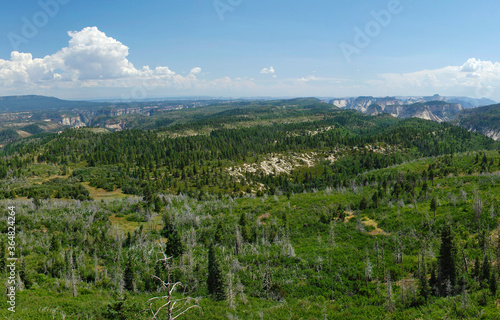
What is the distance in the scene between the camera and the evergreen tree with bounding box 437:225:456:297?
3190 centimetres

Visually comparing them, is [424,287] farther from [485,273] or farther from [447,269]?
[485,273]

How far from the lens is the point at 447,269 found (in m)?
32.8

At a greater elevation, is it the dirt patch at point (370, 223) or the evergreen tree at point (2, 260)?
the evergreen tree at point (2, 260)

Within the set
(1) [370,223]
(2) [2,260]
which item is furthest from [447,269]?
(2) [2,260]

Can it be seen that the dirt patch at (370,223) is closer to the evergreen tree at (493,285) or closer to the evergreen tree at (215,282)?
the evergreen tree at (493,285)

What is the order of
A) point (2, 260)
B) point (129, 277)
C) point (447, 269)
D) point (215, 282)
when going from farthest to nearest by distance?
point (129, 277), point (2, 260), point (215, 282), point (447, 269)

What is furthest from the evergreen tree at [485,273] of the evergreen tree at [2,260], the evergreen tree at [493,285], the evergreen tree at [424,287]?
the evergreen tree at [2,260]

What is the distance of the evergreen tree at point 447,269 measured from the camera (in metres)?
31.9

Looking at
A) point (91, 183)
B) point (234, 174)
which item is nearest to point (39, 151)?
point (91, 183)

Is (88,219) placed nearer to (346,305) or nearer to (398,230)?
(346,305)

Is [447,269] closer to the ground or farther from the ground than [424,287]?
farther from the ground

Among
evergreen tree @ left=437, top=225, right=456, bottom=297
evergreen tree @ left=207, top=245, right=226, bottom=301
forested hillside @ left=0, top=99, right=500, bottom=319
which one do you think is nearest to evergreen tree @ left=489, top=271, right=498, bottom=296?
forested hillside @ left=0, top=99, right=500, bottom=319

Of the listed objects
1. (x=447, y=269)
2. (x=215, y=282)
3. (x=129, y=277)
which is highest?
(x=447, y=269)

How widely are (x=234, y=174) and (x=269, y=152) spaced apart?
1856 inches
